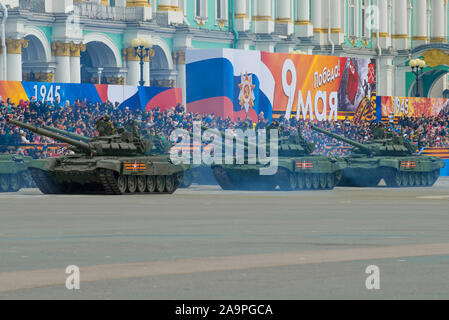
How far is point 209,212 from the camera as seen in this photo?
23875 millimetres

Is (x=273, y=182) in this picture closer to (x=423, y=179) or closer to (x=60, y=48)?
(x=423, y=179)

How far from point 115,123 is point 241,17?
116 feet

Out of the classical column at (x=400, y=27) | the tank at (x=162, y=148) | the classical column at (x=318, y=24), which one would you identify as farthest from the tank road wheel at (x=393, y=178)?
the classical column at (x=400, y=27)

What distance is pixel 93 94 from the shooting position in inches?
1570

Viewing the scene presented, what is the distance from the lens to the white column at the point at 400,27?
283 ft

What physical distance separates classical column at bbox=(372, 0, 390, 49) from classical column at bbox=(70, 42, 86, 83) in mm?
33555

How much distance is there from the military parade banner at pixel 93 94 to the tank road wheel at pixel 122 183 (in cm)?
637

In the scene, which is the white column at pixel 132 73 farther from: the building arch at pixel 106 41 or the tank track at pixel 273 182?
the tank track at pixel 273 182

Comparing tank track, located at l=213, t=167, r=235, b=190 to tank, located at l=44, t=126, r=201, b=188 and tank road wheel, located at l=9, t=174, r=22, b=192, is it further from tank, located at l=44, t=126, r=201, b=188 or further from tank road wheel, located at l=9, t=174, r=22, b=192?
tank road wheel, located at l=9, t=174, r=22, b=192

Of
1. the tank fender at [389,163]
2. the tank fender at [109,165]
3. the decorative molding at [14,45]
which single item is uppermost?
the decorative molding at [14,45]

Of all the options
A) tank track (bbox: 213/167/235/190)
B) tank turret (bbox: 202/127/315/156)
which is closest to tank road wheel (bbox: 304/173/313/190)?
tank turret (bbox: 202/127/315/156)

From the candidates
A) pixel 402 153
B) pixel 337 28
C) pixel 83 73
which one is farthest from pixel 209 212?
pixel 337 28
